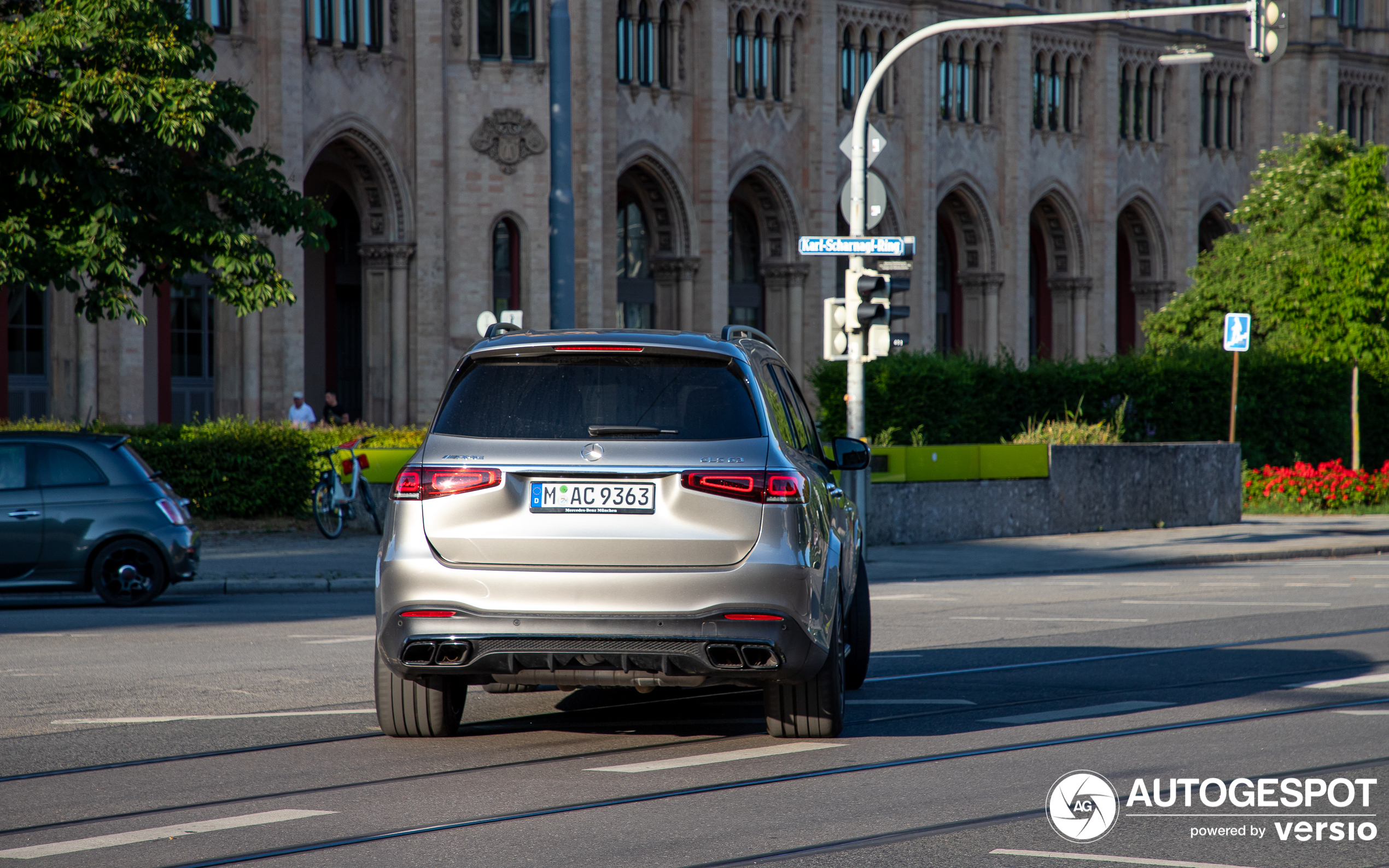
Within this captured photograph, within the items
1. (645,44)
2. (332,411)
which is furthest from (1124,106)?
(332,411)

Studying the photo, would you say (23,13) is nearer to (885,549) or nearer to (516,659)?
(885,549)

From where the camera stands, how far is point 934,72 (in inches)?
1882

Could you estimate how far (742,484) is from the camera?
6.55 meters

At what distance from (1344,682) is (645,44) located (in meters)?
34.4

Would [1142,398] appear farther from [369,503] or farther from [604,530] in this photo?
[604,530]

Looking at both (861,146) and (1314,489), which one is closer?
(861,146)

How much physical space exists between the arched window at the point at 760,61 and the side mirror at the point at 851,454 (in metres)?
36.5

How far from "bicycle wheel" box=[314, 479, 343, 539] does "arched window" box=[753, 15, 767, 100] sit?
25099 mm

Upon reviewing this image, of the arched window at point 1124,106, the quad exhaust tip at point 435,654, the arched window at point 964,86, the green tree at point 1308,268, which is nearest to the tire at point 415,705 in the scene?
the quad exhaust tip at point 435,654

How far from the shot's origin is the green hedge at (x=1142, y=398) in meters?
24.5

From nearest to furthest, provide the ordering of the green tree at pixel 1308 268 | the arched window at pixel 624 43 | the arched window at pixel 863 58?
1. the green tree at pixel 1308 268
2. the arched window at pixel 624 43
3. the arched window at pixel 863 58

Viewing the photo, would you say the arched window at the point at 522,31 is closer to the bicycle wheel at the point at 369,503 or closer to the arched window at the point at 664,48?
the arched window at the point at 664,48

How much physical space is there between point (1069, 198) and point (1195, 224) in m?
5.43

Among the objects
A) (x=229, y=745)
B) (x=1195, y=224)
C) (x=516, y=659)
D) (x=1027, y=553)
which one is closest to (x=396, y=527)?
(x=516, y=659)
